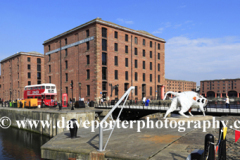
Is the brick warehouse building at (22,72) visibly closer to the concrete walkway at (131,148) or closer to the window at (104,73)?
the window at (104,73)

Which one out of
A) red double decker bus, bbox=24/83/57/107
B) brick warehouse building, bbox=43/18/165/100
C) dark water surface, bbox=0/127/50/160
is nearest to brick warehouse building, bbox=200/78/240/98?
brick warehouse building, bbox=43/18/165/100

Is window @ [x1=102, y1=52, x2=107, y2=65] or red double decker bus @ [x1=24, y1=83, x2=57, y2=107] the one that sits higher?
window @ [x1=102, y1=52, x2=107, y2=65]

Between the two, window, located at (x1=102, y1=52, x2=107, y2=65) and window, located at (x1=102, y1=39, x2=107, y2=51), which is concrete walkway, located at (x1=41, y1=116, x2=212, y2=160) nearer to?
window, located at (x1=102, y1=52, x2=107, y2=65)

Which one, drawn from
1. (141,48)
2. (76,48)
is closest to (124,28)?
(141,48)

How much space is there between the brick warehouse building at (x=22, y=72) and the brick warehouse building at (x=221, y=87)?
88792mm

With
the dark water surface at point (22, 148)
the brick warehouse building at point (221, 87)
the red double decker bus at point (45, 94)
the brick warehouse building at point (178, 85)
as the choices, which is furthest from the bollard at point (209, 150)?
the brick warehouse building at point (221, 87)

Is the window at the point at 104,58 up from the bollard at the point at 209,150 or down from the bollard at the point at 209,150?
up

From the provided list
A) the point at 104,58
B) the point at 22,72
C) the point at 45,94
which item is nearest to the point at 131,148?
the point at 45,94

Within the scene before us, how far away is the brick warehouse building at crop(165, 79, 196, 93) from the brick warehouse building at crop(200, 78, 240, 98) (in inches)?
411

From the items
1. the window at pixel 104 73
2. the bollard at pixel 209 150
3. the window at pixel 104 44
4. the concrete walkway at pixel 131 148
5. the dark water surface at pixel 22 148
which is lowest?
the dark water surface at pixel 22 148

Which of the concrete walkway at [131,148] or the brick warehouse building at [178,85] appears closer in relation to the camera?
the concrete walkway at [131,148]

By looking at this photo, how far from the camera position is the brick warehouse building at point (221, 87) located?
116 meters

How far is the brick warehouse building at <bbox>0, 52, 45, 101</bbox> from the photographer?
73463 millimetres

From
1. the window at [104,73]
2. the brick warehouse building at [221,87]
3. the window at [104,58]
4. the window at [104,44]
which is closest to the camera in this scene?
the window at [104,73]
